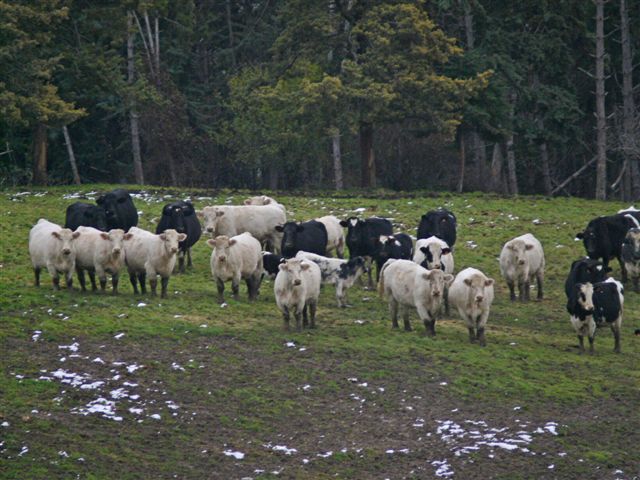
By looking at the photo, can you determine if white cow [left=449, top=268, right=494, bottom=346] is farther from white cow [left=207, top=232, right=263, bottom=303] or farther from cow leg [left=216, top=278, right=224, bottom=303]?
cow leg [left=216, top=278, right=224, bottom=303]

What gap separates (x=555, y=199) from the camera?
46.0 m

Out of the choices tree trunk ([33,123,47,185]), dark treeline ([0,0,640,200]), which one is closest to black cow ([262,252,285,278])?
dark treeline ([0,0,640,200])

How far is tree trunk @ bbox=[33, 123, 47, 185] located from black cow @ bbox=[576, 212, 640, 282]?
24423 millimetres

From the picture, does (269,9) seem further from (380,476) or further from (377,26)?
(380,476)

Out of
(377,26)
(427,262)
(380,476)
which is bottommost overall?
(380,476)

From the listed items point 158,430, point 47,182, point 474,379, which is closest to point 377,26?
point 47,182

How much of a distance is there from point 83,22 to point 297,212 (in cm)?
1525

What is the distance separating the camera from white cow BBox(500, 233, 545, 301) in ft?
97.2

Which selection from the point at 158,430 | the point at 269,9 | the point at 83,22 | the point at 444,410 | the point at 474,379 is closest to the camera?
the point at 158,430

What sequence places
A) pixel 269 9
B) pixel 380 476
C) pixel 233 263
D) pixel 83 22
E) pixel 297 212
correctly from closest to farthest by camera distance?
pixel 380 476 → pixel 233 263 → pixel 297 212 → pixel 83 22 → pixel 269 9

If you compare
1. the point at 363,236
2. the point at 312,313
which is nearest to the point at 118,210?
the point at 363,236

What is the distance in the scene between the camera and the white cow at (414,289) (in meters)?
25.2

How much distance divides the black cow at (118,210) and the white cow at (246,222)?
1.85m

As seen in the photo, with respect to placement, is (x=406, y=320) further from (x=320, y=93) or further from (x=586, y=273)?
(x=320, y=93)
